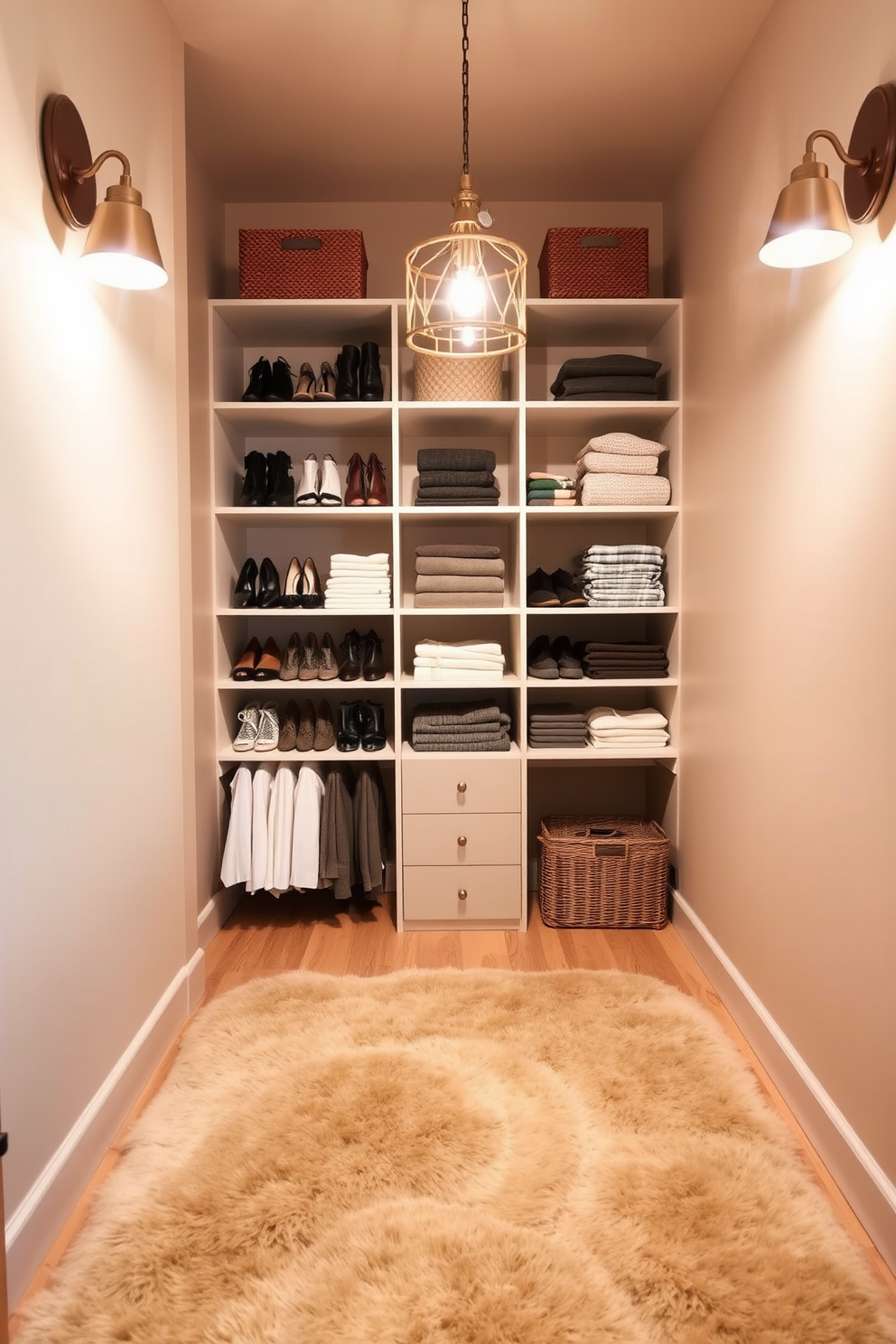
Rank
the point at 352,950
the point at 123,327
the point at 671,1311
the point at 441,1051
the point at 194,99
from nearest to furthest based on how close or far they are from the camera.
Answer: the point at 671,1311
the point at 123,327
the point at 441,1051
the point at 194,99
the point at 352,950

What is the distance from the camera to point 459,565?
321cm

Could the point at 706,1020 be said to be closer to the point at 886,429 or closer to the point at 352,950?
the point at 352,950

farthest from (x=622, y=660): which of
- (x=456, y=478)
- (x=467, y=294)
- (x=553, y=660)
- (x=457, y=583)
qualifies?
(x=467, y=294)

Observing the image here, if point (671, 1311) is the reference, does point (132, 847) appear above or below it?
above

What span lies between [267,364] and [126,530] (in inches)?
53.5

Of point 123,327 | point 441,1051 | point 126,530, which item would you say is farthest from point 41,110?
point 441,1051

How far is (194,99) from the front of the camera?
8.88 feet

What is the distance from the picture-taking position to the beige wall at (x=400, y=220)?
344cm

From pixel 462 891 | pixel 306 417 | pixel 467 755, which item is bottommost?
pixel 462 891

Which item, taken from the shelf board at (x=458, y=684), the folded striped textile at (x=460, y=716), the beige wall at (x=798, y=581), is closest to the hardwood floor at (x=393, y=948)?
the beige wall at (x=798, y=581)

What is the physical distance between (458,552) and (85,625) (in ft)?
5.38

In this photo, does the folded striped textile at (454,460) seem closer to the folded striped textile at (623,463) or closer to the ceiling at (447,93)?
the folded striped textile at (623,463)

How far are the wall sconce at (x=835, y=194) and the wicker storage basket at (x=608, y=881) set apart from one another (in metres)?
1.99

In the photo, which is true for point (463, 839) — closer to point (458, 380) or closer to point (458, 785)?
point (458, 785)
